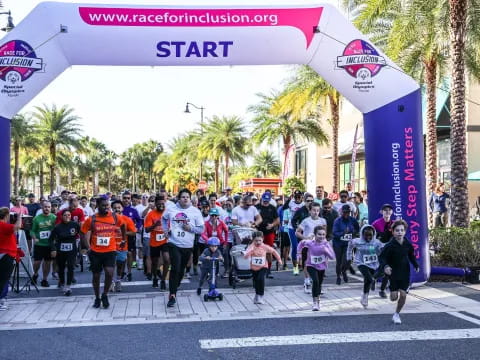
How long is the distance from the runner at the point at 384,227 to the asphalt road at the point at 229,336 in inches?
63.8

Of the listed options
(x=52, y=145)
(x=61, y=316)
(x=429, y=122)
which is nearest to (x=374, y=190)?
(x=61, y=316)

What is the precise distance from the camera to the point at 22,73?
9.84 metres

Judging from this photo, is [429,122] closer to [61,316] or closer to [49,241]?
[49,241]

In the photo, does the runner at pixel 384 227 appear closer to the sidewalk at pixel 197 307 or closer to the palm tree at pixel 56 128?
the sidewalk at pixel 197 307

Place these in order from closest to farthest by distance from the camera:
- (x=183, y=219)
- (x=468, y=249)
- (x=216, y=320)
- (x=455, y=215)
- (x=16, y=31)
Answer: (x=216, y=320) < (x=183, y=219) < (x=16, y=31) < (x=468, y=249) < (x=455, y=215)

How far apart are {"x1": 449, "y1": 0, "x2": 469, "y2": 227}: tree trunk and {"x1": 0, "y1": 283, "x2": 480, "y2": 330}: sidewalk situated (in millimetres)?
3973

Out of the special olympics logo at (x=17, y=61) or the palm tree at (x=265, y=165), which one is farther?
the palm tree at (x=265, y=165)

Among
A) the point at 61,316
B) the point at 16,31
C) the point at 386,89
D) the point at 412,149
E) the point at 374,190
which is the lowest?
the point at 61,316

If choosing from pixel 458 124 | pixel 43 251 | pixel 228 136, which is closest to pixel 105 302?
pixel 43 251

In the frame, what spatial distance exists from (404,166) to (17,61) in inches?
281

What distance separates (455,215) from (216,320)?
7.98 meters

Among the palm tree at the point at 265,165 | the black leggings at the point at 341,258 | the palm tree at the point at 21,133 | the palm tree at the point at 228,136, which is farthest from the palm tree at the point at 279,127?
the palm tree at the point at 265,165

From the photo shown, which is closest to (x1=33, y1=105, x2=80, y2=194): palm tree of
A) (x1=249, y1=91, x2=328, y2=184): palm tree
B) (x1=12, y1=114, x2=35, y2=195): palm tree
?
(x1=12, y1=114, x2=35, y2=195): palm tree

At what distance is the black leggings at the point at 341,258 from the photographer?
36.1 ft
